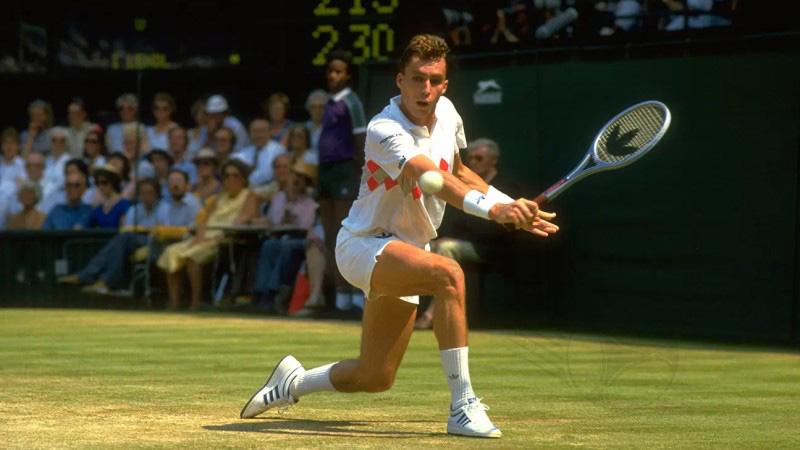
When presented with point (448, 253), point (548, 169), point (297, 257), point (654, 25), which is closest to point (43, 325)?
point (297, 257)

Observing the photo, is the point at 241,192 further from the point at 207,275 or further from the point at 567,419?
the point at 567,419

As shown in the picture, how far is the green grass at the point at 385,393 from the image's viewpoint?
7141 millimetres

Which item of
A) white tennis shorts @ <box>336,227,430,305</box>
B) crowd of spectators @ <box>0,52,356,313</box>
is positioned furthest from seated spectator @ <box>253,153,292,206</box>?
white tennis shorts @ <box>336,227,430,305</box>

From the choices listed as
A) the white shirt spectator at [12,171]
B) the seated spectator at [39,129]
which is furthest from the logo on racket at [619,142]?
the seated spectator at [39,129]

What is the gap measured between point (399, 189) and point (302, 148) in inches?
400

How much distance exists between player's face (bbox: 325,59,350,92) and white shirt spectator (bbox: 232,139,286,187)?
8.39 ft

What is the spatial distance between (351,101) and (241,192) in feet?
9.12

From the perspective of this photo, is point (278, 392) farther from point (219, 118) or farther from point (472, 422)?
point (219, 118)

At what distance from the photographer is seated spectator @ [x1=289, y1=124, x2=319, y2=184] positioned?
17344 mm

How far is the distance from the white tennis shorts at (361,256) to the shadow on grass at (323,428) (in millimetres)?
644

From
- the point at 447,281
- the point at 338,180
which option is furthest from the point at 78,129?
the point at 447,281

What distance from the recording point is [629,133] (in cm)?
789

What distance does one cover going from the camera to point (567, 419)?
798cm

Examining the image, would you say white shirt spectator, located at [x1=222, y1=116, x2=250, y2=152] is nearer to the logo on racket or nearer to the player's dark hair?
the logo on racket
